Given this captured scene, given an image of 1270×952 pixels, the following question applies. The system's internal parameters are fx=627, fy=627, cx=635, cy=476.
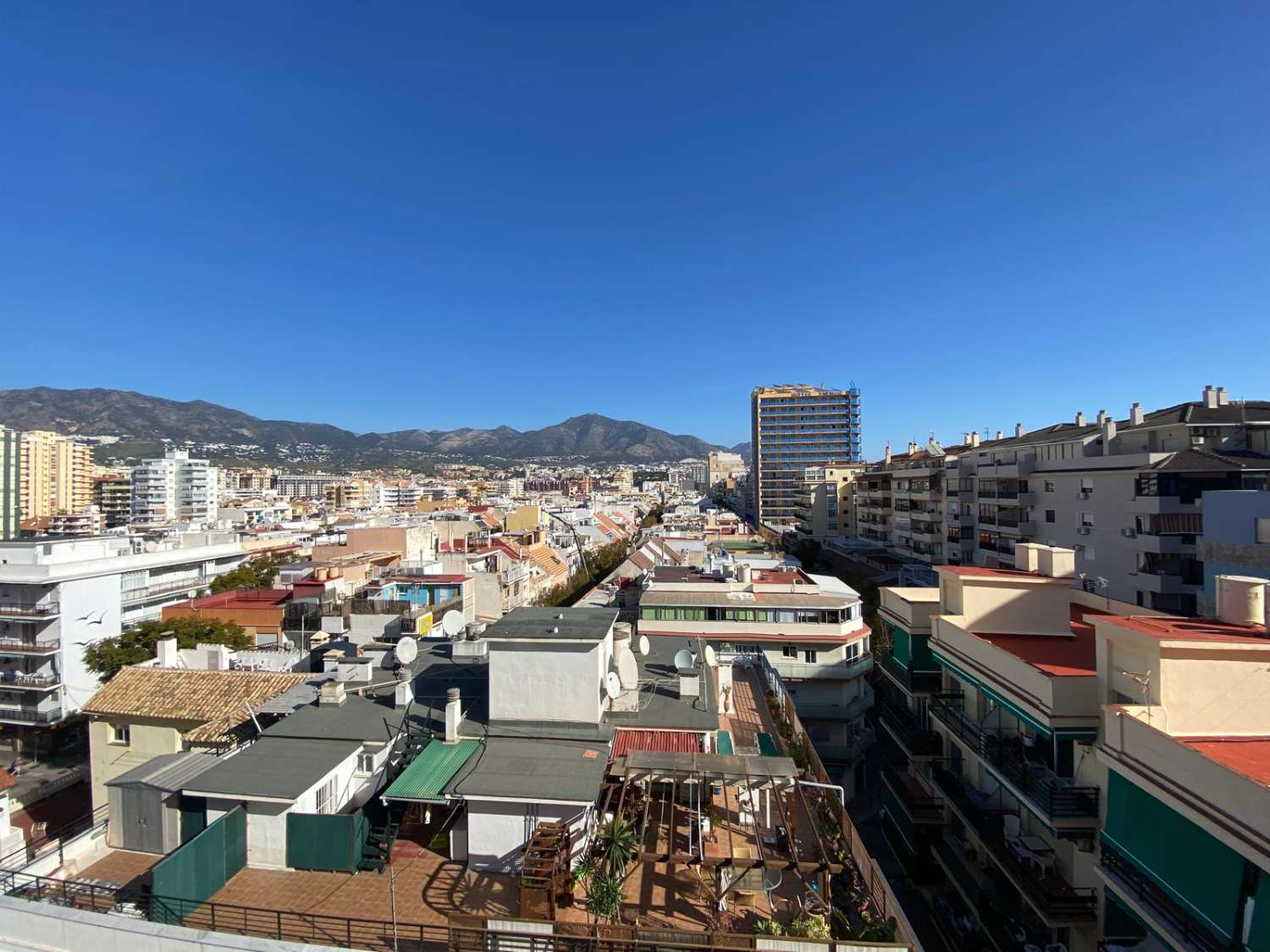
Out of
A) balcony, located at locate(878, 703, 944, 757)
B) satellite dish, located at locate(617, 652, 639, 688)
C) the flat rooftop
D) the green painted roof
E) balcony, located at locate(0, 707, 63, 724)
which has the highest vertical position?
the flat rooftop

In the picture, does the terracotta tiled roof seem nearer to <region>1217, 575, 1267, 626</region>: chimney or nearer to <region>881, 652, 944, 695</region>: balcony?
<region>881, 652, 944, 695</region>: balcony

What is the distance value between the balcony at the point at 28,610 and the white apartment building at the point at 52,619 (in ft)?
0.11

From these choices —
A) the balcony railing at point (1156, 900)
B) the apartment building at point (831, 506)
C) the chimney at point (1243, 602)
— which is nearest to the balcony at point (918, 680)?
the chimney at point (1243, 602)

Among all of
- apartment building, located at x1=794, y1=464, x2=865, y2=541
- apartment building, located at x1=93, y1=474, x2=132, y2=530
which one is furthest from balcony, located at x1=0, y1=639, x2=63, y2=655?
apartment building, located at x1=93, y1=474, x2=132, y2=530

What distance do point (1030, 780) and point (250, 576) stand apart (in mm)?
47461

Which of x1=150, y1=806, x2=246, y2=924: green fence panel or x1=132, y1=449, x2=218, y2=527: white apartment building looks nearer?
x1=150, y1=806, x2=246, y2=924: green fence panel

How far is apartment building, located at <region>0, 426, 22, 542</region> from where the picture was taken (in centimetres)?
9838

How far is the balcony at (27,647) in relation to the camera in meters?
31.1

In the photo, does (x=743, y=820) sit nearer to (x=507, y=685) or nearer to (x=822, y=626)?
(x=507, y=685)

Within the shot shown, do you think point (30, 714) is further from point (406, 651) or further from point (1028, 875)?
point (1028, 875)

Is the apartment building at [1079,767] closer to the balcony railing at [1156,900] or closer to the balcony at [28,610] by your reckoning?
the balcony railing at [1156,900]

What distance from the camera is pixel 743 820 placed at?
1012cm

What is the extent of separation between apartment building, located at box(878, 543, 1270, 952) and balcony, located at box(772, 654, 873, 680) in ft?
26.6

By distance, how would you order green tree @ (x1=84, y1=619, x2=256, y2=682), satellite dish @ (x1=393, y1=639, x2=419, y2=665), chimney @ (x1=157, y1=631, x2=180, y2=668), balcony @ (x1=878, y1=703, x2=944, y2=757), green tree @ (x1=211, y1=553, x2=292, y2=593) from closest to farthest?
1. satellite dish @ (x1=393, y1=639, x2=419, y2=665)
2. balcony @ (x1=878, y1=703, x2=944, y2=757)
3. chimney @ (x1=157, y1=631, x2=180, y2=668)
4. green tree @ (x1=84, y1=619, x2=256, y2=682)
5. green tree @ (x1=211, y1=553, x2=292, y2=593)
